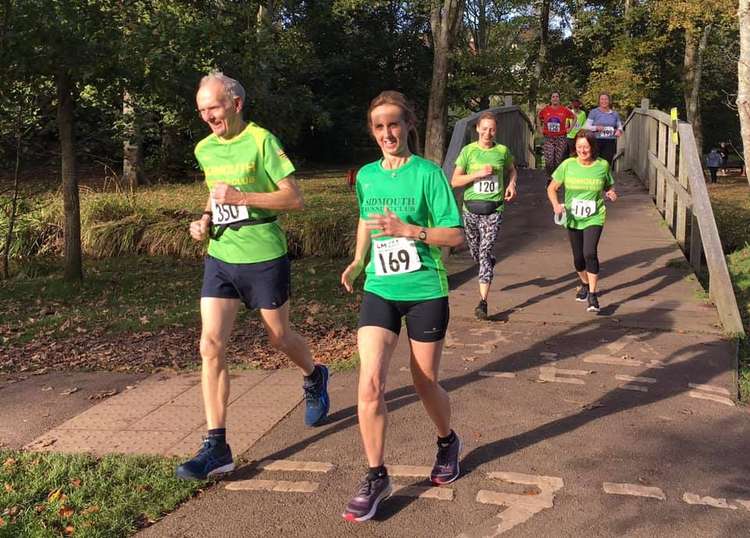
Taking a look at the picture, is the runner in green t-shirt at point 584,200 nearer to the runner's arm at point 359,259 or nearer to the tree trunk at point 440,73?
the runner's arm at point 359,259

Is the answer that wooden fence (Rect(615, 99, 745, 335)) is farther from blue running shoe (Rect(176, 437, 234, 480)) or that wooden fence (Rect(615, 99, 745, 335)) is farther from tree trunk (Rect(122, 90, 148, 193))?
tree trunk (Rect(122, 90, 148, 193))

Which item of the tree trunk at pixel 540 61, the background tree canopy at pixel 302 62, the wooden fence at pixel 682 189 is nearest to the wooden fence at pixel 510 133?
the wooden fence at pixel 682 189

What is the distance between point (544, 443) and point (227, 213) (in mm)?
2189

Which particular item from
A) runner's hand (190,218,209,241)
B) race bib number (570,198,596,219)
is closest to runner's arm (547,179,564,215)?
race bib number (570,198,596,219)

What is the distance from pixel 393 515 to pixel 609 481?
114 cm

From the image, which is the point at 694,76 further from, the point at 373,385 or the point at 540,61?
the point at 373,385

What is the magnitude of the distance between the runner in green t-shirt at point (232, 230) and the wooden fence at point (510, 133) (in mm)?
6452

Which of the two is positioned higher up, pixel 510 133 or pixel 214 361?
pixel 510 133

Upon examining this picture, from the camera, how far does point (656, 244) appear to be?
33.8 feet

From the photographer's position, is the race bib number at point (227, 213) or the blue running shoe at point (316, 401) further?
the blue running shoe at point (316, 401)

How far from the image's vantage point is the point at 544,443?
446 cm

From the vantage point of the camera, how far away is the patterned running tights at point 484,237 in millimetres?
7387

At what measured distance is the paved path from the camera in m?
3.57

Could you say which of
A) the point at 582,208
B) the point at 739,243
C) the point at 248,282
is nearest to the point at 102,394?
the point at 248,282
